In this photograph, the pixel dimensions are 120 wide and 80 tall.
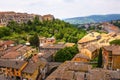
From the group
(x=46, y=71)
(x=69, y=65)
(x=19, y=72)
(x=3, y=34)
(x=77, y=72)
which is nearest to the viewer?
(x=77, y=72)

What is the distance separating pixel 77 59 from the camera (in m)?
43.3

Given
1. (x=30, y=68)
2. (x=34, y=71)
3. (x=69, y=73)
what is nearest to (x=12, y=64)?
(x=30, y=68)

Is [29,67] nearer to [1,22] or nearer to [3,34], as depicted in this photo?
[3,34]

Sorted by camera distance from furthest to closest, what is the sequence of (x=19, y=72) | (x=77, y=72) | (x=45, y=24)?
1. (x=45, y=24)
2. (x=19, y=72)
3. (x=77, y=72)

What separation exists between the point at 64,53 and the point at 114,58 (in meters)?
11.7

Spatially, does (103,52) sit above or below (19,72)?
above

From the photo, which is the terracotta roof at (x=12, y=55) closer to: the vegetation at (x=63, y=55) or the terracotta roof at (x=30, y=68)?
the terracotta roof at (x=30, y=68)

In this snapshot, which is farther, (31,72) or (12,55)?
(12,55)

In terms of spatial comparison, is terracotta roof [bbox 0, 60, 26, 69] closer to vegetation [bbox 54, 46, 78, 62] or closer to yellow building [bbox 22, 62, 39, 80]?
yellow building [bbox 22, 62, 39, 80]

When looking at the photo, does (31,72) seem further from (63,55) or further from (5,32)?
(5,32)

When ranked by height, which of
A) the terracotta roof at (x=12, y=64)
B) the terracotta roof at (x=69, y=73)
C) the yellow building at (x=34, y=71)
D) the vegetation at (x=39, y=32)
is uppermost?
the vegetation at (x=39, y=32)

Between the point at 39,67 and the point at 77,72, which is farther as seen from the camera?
the point at 39,67

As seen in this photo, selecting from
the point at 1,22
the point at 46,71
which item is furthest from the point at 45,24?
the point at 46,71

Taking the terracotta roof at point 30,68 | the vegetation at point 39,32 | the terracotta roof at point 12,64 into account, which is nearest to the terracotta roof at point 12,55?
the terracotta roof at point 12,64
